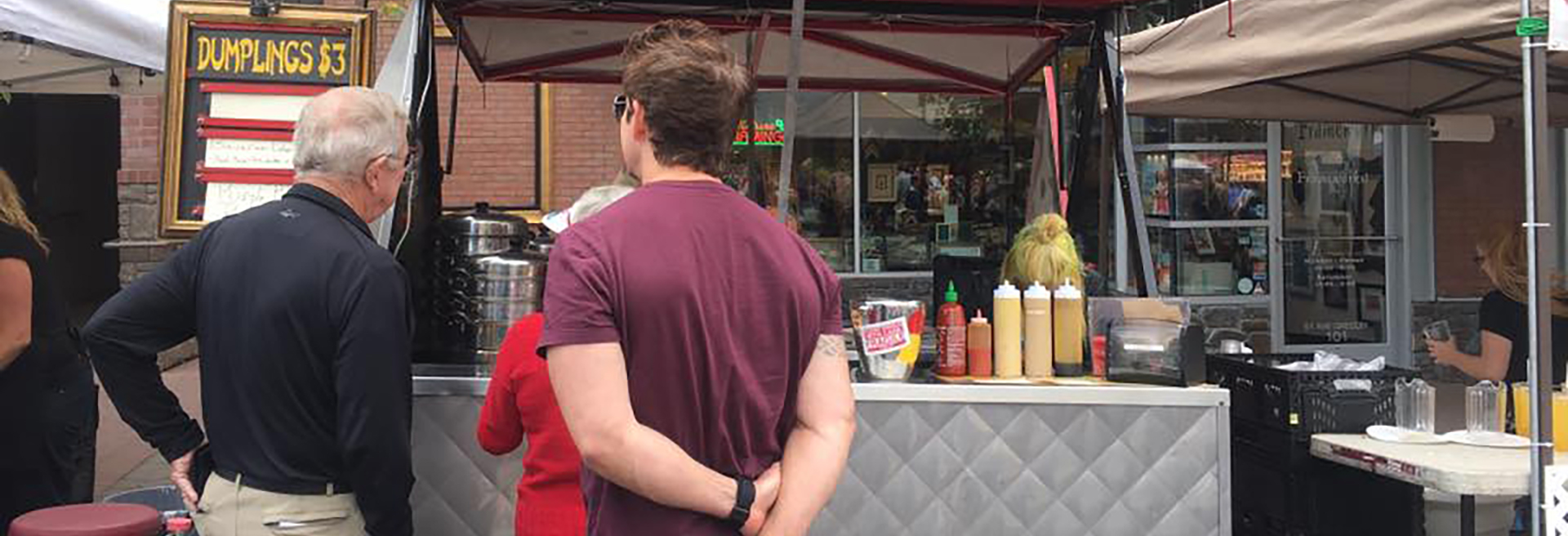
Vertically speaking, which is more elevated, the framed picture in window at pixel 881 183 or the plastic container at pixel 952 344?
the framed picture in window at pixel 881 183

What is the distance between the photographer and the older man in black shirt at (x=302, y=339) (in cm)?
251

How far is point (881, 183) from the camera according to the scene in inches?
428

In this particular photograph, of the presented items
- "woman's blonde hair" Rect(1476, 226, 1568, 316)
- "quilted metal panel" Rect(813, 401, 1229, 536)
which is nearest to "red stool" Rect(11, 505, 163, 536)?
"quilted metal panel" Rect(813, 401, 1229, 536)

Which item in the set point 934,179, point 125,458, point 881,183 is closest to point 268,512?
point 125,458

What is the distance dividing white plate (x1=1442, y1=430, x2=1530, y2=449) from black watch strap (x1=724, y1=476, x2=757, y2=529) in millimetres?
3222

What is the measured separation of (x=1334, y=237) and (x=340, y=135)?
30.3 feet

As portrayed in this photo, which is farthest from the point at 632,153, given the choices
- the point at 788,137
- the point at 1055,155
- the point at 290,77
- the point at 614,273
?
the point at 1055,155

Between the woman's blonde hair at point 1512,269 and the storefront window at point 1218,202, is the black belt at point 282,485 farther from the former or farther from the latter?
the storefront window at point 1218,202

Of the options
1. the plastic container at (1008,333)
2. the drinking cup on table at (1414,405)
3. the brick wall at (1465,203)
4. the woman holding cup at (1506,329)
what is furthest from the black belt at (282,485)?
the brick wall at (1465,203)

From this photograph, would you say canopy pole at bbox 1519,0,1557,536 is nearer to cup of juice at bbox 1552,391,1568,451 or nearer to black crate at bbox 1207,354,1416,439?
cup of juice at bbox 1552,391,1568,451

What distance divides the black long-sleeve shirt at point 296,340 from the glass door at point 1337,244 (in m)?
8.85

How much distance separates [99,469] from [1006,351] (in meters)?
5.88

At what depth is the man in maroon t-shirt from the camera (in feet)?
5.99

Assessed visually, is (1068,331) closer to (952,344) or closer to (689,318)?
(952,344)
